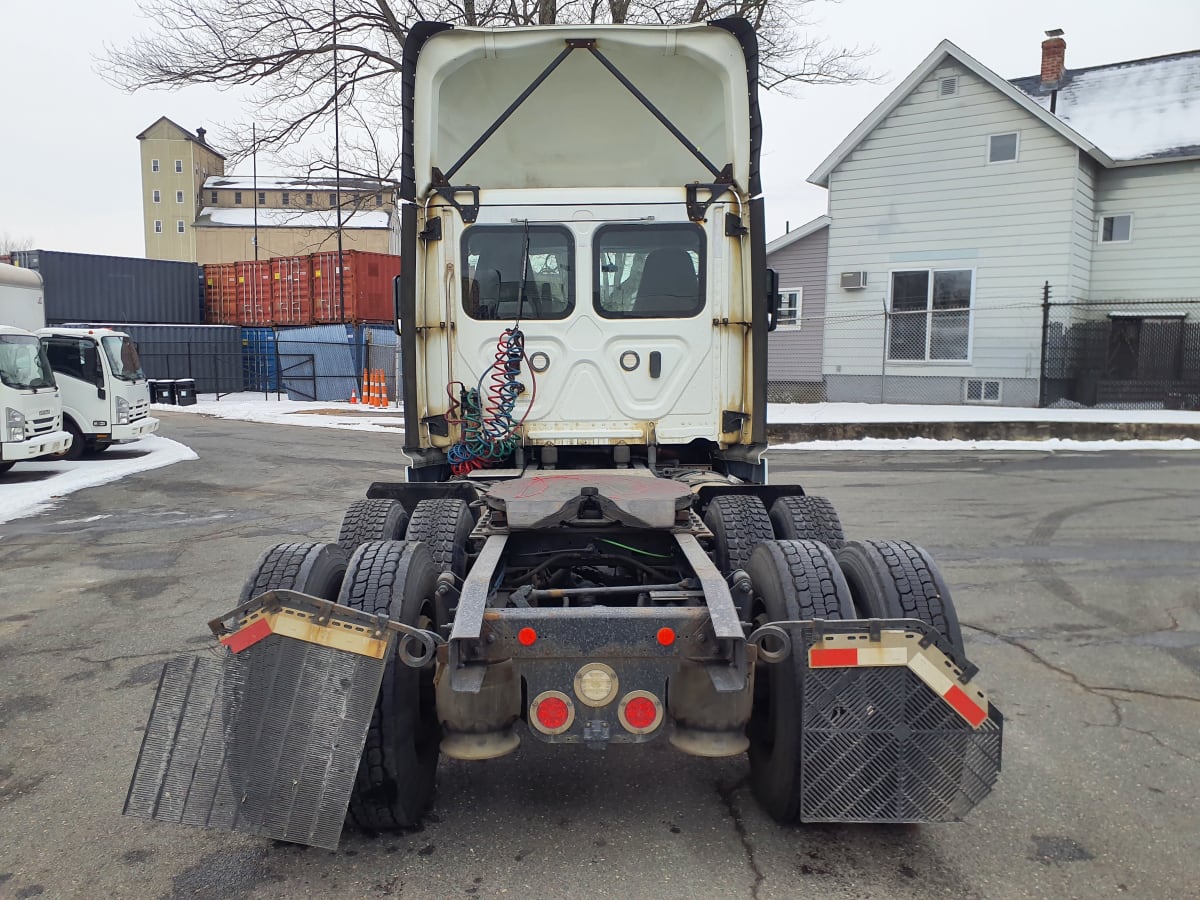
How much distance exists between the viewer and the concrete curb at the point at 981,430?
52.2 feet

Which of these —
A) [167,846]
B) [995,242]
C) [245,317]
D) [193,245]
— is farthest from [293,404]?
[193,245]

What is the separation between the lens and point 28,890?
2889 mm

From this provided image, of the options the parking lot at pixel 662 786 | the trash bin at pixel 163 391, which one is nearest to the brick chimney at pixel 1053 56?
the parking lot at pixel 662 786

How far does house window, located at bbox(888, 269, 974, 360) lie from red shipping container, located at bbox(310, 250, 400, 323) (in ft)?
55.3

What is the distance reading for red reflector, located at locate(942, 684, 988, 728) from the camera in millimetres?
2801

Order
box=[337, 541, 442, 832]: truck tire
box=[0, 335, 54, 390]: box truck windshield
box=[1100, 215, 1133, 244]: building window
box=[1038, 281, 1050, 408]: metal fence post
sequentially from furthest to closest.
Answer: box=[1100, 215, 1133, 244]: building window
box=[1038, 281, 1050, 408]: metal fence post
box=[0, 335, 54, 390]: box truck windshield
box=[337, 541, 442, 832]: truck tire

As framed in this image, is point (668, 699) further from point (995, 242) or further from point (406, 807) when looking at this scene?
point (995, 242)

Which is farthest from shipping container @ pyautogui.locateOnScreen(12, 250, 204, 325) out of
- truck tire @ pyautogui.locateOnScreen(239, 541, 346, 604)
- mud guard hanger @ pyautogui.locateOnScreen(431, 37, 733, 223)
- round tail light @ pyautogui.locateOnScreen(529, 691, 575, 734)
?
round tail light @ pyautogui.locateOnScreen(529, 691, 575, 734)

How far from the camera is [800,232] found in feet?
72.4

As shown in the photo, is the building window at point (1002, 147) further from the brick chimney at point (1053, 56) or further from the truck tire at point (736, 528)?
the truck tire at point (736, 528)

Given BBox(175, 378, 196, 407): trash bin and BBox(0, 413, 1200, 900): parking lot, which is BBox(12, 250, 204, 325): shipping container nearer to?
BBox(175, 378, 196, 407): trash bin

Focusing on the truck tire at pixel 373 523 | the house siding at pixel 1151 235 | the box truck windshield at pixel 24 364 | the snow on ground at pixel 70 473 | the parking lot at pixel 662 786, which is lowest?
the snow on ground at pixel 70 473

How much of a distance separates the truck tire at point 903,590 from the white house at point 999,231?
57.0ft

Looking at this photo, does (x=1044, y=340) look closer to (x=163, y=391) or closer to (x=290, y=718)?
(x=290, y=718)
